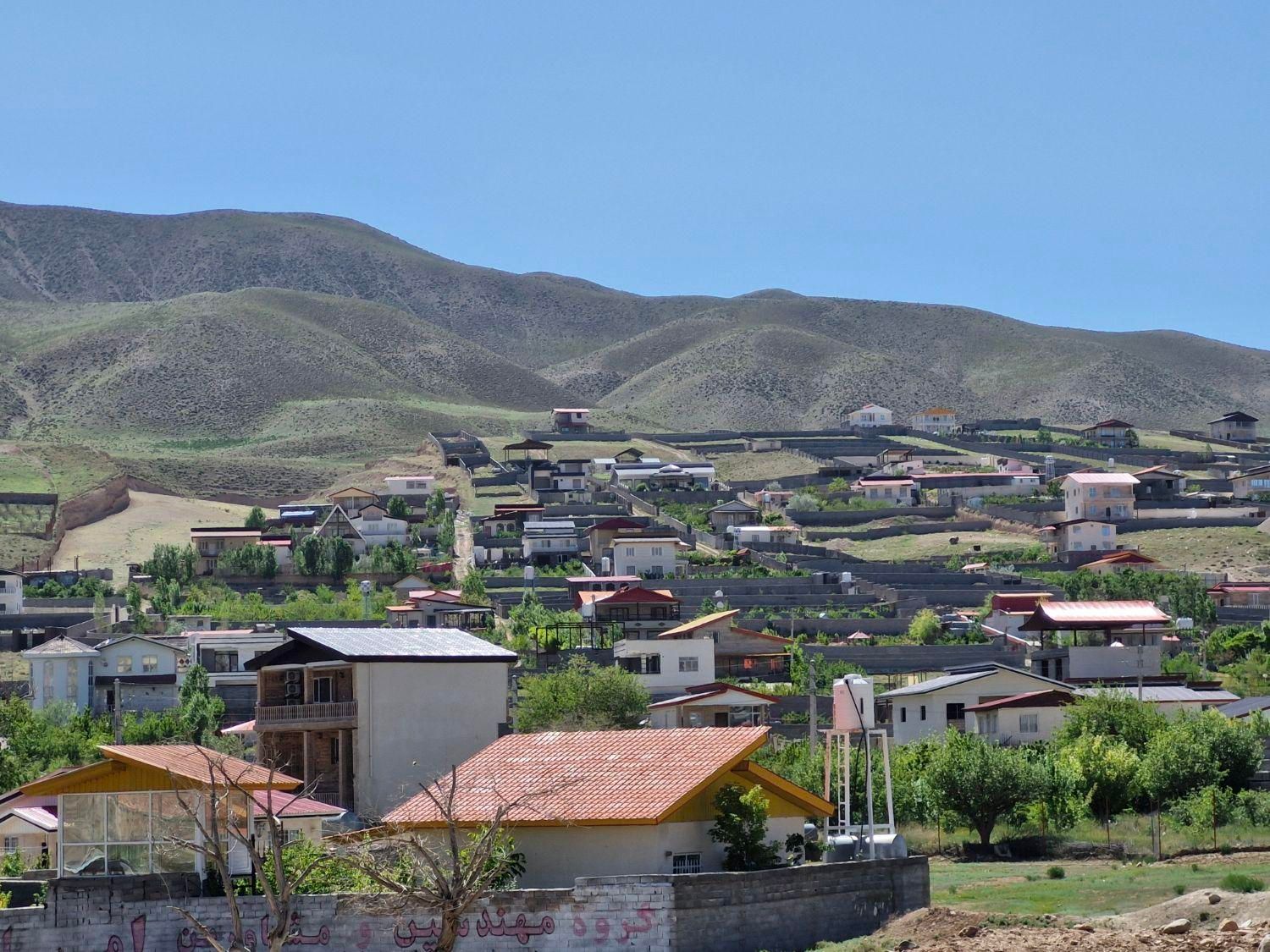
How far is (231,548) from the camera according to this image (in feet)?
358

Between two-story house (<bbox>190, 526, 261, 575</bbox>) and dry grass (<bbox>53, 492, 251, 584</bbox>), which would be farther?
dry grass (<bbox>53, 492, 251, 584</bbox>)

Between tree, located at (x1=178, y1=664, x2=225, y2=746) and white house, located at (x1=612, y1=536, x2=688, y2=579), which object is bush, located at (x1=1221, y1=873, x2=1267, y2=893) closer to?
tree, located at (x1=178, y1=664, x2=225, y2=746)

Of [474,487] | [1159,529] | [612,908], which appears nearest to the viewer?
[612,908]

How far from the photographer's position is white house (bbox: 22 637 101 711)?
78750 millimetres

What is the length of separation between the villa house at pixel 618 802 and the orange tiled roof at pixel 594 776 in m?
0.03

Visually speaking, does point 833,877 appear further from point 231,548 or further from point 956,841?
point 231,548

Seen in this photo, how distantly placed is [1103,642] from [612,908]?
161 ft

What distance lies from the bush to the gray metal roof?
612 inches

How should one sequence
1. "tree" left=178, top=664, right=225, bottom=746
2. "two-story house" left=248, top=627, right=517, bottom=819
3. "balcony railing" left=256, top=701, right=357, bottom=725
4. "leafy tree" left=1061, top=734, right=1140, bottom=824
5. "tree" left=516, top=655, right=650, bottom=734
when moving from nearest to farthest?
"two-story house" left=248, top=627, right=517, bottom=819, "balcony railing" left=256, top=701, right=357, bottom=725, "leafy tree" left=1061, top=734, right=1140, bottom=824, "tree" left=516, top=655, right=650, bottom=734, "tree" left=178, top=664, right=225, bottom=746

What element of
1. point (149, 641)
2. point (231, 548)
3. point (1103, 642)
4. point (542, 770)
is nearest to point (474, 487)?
point (231, 548)

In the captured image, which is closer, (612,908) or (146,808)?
(612,908)

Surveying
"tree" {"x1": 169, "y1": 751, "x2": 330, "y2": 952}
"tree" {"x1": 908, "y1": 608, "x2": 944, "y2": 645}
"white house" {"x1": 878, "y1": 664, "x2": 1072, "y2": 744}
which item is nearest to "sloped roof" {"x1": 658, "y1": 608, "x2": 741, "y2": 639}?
"tree" {"x1": 908, "y1": 608, "x2": 944, "y2": 645}

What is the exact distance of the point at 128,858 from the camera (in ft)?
106

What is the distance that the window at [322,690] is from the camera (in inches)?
1687
